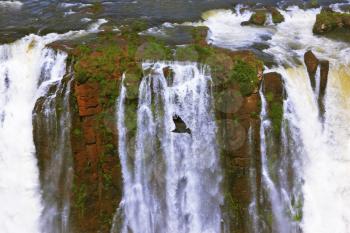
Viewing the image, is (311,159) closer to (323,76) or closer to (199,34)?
(323,76)

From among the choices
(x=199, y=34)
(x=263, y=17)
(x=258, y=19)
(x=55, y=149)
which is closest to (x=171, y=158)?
(x=55, y=149)

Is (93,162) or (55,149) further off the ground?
(55,149)

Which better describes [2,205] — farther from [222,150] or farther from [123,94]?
[222,150]

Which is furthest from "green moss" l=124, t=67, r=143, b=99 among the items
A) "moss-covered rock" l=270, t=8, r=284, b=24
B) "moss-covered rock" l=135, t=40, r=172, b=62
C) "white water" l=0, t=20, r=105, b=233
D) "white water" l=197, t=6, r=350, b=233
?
"moss-covered rock" l=270, t=8, r=284, b=24

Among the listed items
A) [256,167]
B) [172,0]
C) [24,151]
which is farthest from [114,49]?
[172,0]

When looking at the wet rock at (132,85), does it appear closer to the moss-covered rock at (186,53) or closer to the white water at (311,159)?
the moss-covered rock at (186,53)

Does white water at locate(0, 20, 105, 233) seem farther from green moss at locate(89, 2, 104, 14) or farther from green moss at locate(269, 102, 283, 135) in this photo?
green moss at locate(269, 102, 283, 135)
